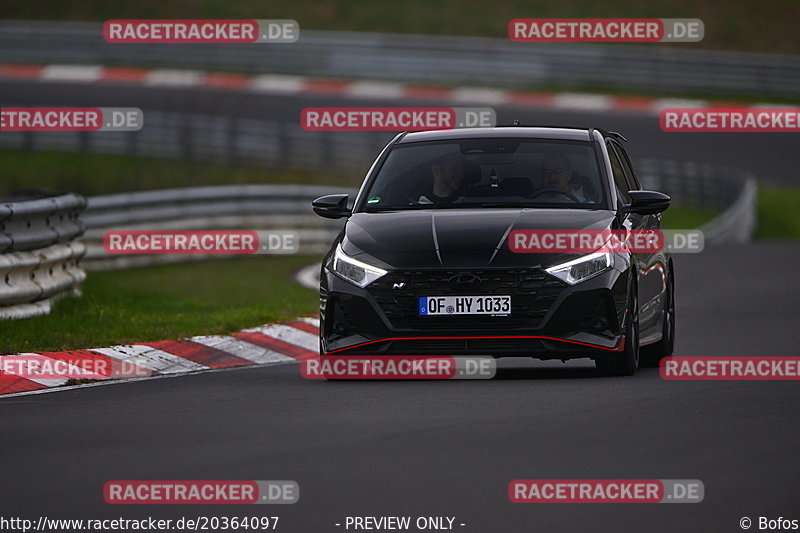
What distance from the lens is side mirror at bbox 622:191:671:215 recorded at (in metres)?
11.6

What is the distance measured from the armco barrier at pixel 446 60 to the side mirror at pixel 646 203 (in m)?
29.9

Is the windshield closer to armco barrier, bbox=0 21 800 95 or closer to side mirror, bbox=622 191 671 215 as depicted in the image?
side mirror, bbox=622 191 671 215

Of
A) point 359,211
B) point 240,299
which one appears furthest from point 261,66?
point 359,211

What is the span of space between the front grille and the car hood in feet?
0.19

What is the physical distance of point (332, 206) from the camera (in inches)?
463

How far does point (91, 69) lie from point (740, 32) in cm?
1647

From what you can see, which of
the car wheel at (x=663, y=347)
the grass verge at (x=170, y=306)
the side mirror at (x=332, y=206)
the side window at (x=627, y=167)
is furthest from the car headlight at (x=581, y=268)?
the grass verge at (x=170, y=306)

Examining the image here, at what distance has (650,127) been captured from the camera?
3909 cm

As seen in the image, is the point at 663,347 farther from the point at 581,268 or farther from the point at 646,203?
the point at 581,268

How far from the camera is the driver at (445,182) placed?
1172 centimetres

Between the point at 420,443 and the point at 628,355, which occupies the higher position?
the point at 628,355

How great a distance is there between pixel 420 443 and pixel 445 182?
12.5 feet

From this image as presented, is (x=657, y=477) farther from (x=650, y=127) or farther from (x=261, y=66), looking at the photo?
(x=261, y=66)

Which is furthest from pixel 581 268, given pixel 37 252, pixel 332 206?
pixel 37 252
